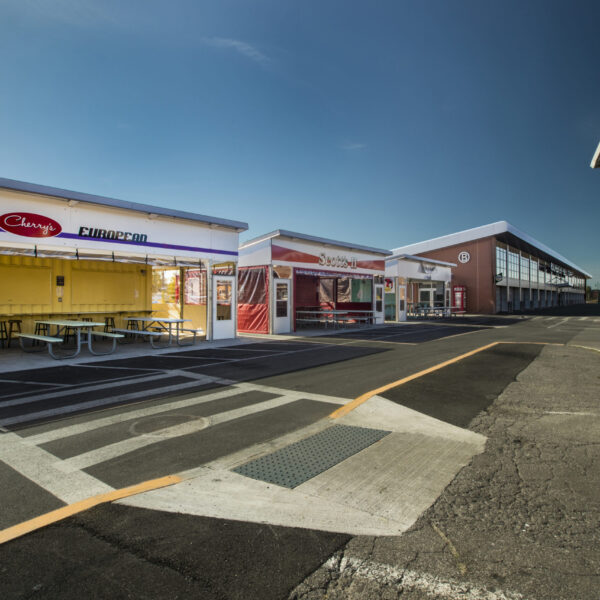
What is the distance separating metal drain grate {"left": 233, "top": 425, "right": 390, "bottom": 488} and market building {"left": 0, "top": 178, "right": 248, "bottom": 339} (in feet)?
30.3

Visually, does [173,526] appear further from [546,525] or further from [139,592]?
[546,525]

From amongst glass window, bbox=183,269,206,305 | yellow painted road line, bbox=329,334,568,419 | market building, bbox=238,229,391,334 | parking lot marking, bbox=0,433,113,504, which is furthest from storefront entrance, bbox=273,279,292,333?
parking lot marking, bbox=0,433,113,504

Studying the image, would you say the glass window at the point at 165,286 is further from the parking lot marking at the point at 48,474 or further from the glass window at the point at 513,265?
the glass window at the point at 513,265

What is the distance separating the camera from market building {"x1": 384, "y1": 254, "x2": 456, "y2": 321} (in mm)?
25688

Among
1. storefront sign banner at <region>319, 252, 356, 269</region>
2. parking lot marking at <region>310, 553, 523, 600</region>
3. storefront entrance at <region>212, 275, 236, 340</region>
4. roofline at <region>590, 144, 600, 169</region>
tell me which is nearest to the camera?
parking lot marking at <region>310, 553, 523, 600</region>

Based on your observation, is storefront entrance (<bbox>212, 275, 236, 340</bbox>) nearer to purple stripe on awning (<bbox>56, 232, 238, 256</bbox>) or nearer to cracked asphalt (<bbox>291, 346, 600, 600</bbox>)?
purple stripe on awning (<bbox>56, 232, 238, 256</bbox>)

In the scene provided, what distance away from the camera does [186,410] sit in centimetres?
539

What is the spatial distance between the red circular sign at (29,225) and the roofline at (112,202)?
0.60 metres

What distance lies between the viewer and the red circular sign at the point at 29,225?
9.73m

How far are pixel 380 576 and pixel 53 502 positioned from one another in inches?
Result: 91.5

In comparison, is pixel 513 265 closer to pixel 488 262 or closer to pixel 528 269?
pixel 528 269

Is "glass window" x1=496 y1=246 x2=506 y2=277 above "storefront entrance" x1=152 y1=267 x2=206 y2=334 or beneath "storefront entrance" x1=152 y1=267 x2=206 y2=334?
above

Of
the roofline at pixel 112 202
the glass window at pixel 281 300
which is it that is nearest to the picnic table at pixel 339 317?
the glass window at pixel 281 300

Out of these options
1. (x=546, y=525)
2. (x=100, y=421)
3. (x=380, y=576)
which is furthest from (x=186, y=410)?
(x=546, y=525)
